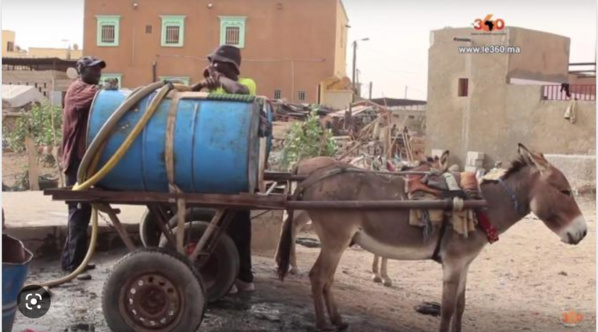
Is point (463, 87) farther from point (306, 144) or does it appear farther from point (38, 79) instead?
point (38, 79)

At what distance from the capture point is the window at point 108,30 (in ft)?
122

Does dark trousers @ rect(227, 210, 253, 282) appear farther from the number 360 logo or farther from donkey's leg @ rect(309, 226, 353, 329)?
the number 360 logo

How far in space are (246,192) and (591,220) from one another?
10669 millimetres

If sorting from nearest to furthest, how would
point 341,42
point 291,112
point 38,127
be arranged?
point 38,127 < point 291,112 < point 341,42

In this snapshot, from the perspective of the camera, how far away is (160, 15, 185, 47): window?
120 feet

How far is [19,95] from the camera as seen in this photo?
29.8 m

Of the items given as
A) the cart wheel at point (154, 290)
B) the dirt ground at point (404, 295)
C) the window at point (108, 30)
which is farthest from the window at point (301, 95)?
the cart wheel at point (154, 290)

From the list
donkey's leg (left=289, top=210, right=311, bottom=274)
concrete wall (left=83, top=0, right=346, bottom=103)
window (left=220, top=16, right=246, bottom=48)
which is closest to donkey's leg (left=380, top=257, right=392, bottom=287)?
donkey's leg (left=289, top=210, right=311, bottom=274)

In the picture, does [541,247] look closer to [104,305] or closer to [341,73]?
[104,305]

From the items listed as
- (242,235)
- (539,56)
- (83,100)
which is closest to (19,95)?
(539,56)

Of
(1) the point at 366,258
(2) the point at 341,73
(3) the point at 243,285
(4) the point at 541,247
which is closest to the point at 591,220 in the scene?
(4) the point at 541,247

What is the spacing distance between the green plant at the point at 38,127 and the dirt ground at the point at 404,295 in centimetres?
1154

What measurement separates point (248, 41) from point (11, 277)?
33.4 meters

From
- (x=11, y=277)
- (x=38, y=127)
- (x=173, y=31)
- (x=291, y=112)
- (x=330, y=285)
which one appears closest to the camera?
(x=11, y=277)
